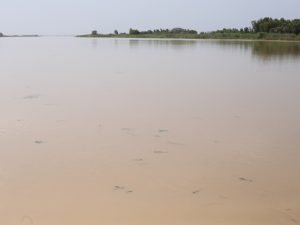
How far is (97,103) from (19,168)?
7.93 ft

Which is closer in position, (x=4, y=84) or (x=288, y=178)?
(x=288, y=178)

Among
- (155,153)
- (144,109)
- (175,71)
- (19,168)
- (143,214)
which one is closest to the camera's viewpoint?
(143,214)

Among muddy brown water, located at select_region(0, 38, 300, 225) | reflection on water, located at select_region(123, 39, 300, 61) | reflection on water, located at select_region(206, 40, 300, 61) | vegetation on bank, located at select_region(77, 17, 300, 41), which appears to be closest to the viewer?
muddy brown water, located at select_region(0, 38, 300, 225)

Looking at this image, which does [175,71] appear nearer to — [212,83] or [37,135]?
[212,83]

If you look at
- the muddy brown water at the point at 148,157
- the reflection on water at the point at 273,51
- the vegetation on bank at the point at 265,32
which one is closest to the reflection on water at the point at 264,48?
the reflection on water at the point at 273,51

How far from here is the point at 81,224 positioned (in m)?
2.21

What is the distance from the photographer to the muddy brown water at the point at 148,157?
2.39 metres

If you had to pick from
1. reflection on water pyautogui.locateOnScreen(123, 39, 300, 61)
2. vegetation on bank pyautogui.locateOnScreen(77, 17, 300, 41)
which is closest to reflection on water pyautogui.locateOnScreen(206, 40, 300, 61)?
reflection on water pyautogui.locateOnScreen(123, 39, 300, 61)

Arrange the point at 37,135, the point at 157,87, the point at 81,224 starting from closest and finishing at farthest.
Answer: the point at 81,224
the point at 37,135
the point at 157,87

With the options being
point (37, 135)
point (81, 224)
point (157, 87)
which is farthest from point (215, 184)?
point (157, 87)

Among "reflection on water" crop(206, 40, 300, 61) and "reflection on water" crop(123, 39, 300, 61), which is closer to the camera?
"reflection on water" crop(206, 40, 300, 61)

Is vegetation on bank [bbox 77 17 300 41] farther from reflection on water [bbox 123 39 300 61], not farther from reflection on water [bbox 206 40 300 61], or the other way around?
reflection on water [bbox 206 40 300 61]

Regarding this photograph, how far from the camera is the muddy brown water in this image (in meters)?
2.39

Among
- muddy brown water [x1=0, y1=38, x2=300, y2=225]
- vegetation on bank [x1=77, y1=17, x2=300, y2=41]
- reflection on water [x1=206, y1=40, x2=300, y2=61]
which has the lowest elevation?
muddy brown water [x1=0, y1=38, x2=300, y2=225]
